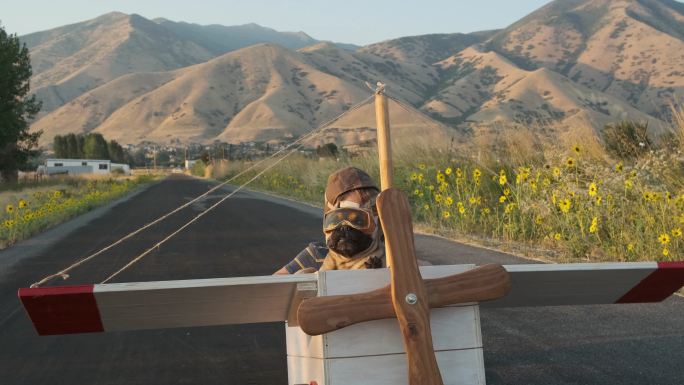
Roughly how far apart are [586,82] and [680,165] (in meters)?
151

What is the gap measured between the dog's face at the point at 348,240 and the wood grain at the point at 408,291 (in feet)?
1.95

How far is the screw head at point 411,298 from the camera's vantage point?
2.38m

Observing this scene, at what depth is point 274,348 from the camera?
580cm

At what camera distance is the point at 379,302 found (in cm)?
239

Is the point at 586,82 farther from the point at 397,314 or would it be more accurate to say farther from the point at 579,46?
the point at 397,314

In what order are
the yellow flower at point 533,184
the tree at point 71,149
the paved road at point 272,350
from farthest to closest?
the tree at point 71,149 < the yellow flower at point 533,184 < the paved road at point 272,350

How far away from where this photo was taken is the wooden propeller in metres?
2.37

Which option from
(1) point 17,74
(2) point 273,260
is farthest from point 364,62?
(2) point 273,260

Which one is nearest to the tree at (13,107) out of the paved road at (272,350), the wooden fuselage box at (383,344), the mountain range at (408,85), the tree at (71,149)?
the paved road at (272,350)

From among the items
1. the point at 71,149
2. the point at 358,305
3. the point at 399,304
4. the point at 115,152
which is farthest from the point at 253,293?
the point at 115,152

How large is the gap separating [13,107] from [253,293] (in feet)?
131

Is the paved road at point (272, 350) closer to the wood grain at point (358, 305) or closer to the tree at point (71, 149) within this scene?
the wood grain at point (358, 305)

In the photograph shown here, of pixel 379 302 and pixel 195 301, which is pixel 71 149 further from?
pixel 379 302

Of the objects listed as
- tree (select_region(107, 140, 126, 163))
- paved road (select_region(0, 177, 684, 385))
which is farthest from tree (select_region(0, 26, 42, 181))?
tree (select_region(107, 140, 126, 163))
